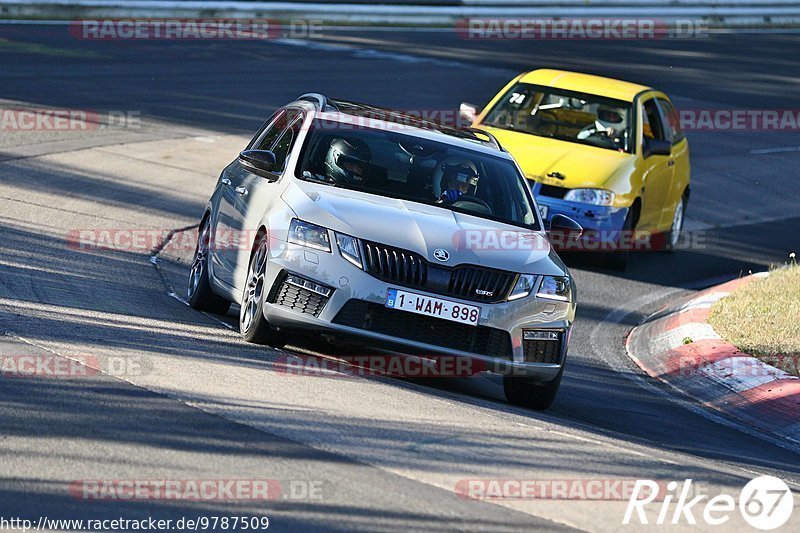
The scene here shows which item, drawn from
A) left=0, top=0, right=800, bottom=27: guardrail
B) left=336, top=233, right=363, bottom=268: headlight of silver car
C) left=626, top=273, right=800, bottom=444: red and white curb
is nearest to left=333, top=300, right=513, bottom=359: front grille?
left=336, top=233, right=363, bottom=268: headlight of silver car

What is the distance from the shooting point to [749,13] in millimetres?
39812

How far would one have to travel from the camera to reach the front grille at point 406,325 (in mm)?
8383

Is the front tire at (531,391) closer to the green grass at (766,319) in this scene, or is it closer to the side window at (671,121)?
the green grass at (766,319)

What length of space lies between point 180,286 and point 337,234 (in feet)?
12.5

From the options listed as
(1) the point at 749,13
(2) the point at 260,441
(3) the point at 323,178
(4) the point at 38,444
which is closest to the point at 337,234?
(3) the point at 323,178

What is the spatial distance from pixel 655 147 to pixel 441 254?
25.2ft

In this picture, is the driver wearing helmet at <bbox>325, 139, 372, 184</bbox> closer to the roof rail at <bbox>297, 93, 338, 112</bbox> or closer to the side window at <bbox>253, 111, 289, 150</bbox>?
the roof rail at <bbox>297, 93, 338, 112</bbox>

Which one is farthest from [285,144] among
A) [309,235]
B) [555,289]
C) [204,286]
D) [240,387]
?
[240,387]

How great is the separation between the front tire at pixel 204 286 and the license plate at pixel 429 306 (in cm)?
242

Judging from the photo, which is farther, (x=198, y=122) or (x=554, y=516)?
(x=198, y=122)

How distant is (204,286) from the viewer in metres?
10.5

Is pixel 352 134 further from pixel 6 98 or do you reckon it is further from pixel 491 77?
pixel 491 77

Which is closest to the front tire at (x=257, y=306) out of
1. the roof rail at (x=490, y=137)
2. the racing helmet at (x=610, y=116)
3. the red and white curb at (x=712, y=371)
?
the roof rail at (x=490, y=137)

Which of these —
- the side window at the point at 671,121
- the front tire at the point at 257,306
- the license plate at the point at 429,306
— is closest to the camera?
the license plate at the point at 429,306
